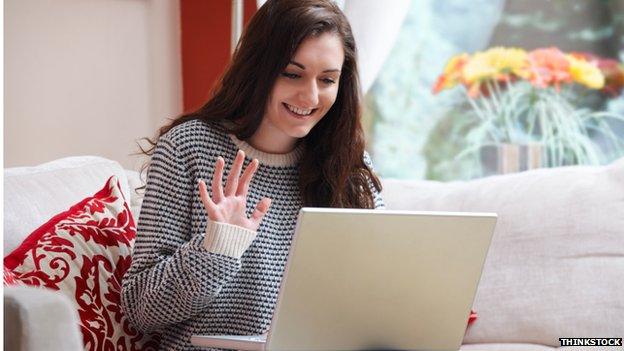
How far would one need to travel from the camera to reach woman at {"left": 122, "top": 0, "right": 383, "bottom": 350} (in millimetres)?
1646

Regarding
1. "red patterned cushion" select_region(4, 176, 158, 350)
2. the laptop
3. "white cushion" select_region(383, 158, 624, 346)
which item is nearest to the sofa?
"white cushion" select_region(383, 158, 624, 346)

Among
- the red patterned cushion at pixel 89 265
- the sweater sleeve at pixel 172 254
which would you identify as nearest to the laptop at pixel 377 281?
the sweater sleeve at pixel 172 254

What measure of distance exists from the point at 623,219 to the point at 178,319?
3.24 feet

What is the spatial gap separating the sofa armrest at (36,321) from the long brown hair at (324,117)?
33.5 inches

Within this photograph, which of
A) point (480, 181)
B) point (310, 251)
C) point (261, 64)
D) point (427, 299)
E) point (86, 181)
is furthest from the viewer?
point (480, 181)

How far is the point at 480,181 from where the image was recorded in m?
2.37

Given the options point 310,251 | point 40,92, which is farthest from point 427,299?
point 40,92

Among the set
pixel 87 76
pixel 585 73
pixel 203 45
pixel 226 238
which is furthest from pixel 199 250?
pixel 585 73

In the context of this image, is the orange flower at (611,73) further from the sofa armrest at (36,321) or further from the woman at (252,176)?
the sofa armrest at (36,321)

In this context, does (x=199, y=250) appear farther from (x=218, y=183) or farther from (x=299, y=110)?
(x=299, y=110)

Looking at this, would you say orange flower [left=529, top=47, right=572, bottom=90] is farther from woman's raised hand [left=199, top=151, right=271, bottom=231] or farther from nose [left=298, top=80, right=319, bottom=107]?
woman's raised hand [left=199, top=151, right=271, bottom=231]

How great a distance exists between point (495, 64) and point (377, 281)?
2.37 metres

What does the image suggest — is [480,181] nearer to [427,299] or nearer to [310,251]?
[427,299]

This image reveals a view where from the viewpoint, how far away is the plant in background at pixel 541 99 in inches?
141
